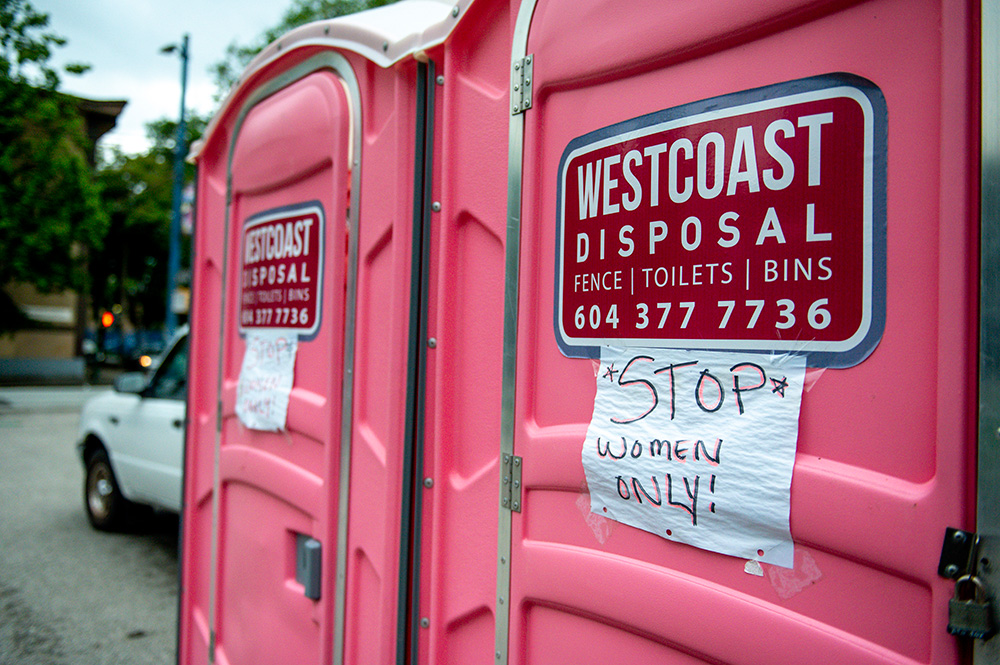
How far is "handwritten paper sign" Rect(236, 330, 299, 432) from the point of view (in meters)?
2.24

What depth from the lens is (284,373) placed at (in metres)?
2.26

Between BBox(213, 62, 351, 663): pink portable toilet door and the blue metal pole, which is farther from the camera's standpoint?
the blue metal pole

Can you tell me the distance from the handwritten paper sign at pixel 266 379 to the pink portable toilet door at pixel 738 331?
3.31 ft

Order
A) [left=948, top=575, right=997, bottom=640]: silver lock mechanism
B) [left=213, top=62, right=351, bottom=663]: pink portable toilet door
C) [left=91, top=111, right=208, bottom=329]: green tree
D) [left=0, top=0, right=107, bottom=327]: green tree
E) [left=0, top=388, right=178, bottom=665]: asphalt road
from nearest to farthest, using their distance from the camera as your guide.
A: [left=948, top=575, right=997, bottom=640]: silver lock mechanism
[left=213, top=62, right=351, bottom=663]: pink portable toilet door
[left=0, top=388, right=178, bottom=665]: asphalt road
[left=0, top=0, right=107, bottom=327]: green tree
[left=91, top=111, right=208, bottom=329]: green tree

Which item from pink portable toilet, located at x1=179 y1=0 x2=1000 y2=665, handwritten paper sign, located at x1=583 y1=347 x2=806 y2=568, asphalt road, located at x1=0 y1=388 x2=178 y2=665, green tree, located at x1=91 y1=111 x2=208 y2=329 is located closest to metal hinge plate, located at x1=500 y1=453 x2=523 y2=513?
pink portable toilet, located at x1=179 y1=0 x2=1000 y2=665

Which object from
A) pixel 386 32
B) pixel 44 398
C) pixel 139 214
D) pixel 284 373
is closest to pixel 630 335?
pixel 386 32

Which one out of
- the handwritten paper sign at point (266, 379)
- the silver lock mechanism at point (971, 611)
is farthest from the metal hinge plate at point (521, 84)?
the silver lock mechanism at point (971, 611)

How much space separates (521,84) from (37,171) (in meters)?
17.2

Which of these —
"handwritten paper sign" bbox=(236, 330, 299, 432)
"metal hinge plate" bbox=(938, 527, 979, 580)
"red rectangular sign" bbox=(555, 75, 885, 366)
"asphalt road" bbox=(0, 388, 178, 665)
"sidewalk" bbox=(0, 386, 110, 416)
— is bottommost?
"asphalt road" bbox=(0, 388, 178, 665)

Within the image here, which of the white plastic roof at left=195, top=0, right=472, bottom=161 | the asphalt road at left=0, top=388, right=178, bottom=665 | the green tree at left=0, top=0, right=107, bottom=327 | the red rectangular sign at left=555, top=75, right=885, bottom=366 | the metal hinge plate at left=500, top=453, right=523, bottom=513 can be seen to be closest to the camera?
the red rectangular sign at left=555, top=75, right=885, bottom=366

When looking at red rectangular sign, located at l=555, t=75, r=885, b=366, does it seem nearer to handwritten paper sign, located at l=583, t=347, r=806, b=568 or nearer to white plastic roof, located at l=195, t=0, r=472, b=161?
handwritten paper sign, located at l=583, t=347, r=806, b=568

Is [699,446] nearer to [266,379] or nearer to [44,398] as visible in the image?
[266,379]

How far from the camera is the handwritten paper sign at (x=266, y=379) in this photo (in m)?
2.24

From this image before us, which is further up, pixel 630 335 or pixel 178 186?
pixel 178 186
